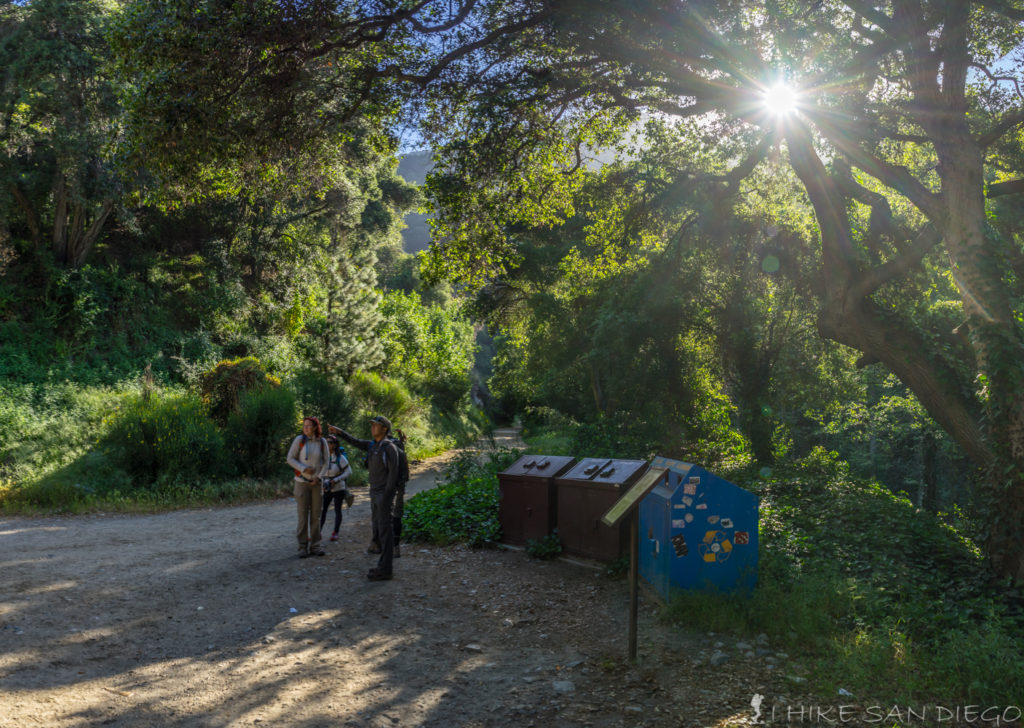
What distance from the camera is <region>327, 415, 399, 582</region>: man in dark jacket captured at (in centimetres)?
833

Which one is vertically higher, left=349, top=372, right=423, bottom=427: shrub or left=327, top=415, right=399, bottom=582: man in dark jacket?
left=349, top=372, right=423, bottom=427: shrub

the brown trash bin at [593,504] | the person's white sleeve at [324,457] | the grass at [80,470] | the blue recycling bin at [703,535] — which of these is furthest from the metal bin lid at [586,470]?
the grass at [80,470]

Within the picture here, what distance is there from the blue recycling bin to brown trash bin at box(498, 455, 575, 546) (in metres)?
2.39

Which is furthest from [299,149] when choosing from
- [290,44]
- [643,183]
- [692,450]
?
[692,450]

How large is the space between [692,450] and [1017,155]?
9.56 meters

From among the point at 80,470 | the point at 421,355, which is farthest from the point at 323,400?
the point at 421,355

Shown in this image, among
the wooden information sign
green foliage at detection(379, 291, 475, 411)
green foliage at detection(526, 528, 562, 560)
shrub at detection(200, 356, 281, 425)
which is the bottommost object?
green foliage at detection(526, 528, 562, 560)

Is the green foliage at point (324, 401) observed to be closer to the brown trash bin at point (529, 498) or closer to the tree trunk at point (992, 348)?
the brown trash bin at point (529, 498)

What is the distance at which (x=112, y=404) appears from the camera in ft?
57.1

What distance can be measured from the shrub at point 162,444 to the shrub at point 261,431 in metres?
0.57

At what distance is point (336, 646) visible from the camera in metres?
6.22

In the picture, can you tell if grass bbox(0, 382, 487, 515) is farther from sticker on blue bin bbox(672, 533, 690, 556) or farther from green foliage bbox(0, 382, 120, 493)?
sticker on blue bin bbox(672, 533, 690, 556)

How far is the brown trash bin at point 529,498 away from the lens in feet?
30.8

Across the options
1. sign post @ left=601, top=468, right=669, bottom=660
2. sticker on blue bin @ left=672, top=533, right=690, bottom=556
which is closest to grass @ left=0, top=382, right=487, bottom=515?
sticker on blue bin @ left=672, top=533, right=690, bottom=556
